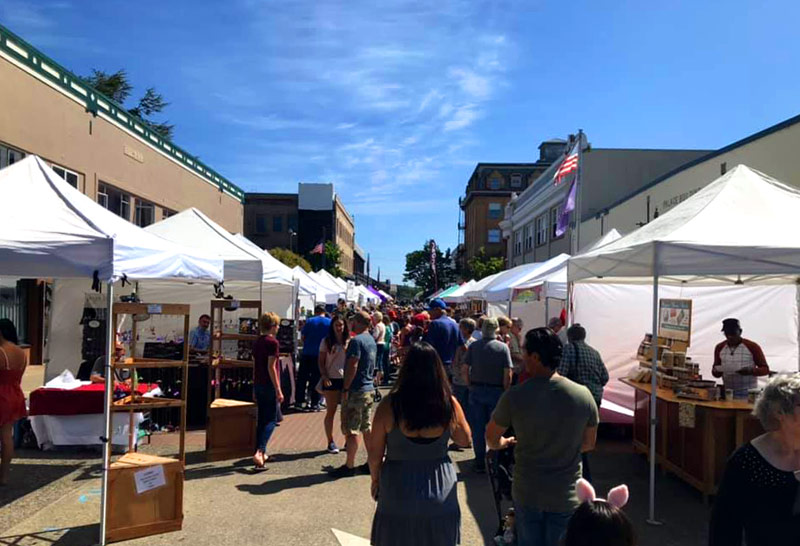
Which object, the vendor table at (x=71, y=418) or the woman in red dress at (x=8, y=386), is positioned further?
the vendor table at (x=71, y=418)

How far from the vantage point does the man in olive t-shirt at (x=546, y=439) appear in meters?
3.18

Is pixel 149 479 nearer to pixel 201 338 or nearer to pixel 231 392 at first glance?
pixel 231 392

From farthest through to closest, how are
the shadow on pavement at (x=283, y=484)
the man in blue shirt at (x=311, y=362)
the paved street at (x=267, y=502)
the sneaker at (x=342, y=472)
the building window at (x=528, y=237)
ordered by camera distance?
the building window at (x=528, y=237) < the man in blue shirt at (x=311, y=362) < the sneaker at (x=342, y=472) < the shadow on pavement at (x=283, y=484) < the paved street at (x=267, y=502)

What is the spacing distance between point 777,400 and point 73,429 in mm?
7942

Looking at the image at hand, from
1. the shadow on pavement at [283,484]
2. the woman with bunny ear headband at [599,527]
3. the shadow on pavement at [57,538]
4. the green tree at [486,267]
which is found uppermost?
the green tree at [486,267]

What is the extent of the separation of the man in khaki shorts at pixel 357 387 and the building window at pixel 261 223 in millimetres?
57727

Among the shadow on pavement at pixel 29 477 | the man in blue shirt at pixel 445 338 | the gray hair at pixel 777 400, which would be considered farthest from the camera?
the man in blue shirt at pixel 445 338

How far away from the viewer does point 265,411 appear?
6801 millimetres

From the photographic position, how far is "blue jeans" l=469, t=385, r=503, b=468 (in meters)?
6.59

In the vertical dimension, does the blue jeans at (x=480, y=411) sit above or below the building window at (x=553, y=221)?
below

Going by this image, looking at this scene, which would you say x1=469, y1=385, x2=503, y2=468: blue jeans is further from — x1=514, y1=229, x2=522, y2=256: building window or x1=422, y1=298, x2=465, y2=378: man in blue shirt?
x1=514, y1=229, x2=522, y2=256: building window

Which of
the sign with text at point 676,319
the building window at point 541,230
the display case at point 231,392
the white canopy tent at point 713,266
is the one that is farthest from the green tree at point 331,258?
the sign with text at point 676,319

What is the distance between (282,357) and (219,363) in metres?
2.22

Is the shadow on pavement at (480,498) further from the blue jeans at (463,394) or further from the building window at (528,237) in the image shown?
the building window at (528,237)
